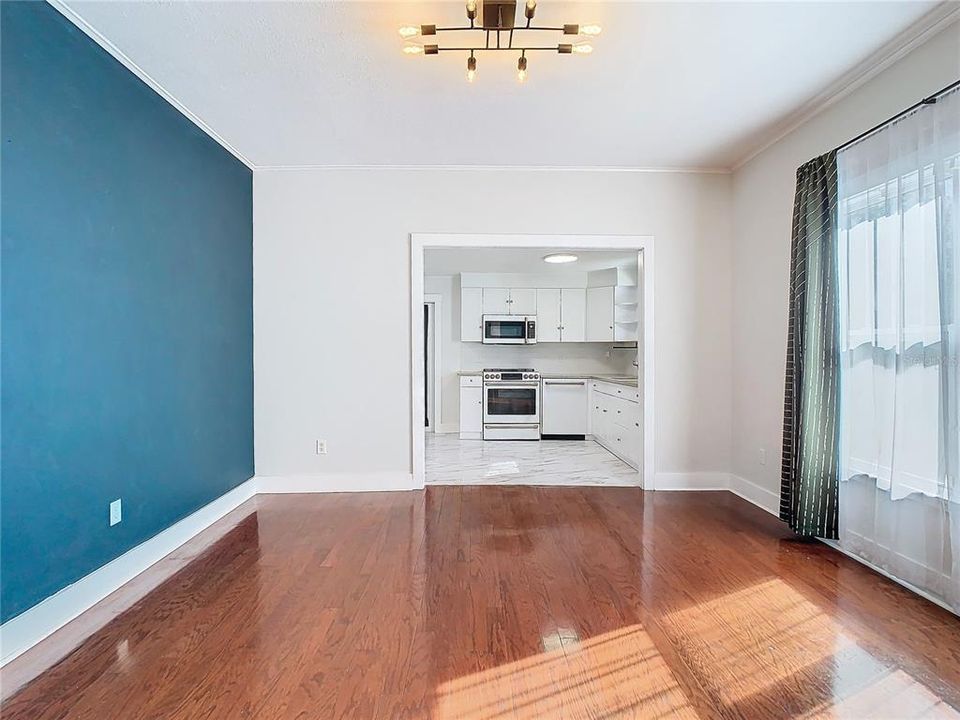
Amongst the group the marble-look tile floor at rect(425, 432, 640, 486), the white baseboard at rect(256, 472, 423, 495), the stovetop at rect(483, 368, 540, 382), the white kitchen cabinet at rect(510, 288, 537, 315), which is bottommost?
the marble-look tile floor at rect(425, 432, 640, 486)

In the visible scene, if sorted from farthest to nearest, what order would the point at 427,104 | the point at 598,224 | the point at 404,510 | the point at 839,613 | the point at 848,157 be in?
the point at 598,224, the point at 404,510, the point at 427,104, the point at 848,157, the point at 839,613

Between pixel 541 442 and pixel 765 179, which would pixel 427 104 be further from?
pixel 541 442

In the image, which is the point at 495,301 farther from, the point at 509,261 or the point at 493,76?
the point at 493,76

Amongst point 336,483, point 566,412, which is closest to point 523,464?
point 566,412

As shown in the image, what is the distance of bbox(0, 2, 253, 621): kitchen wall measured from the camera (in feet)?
6.89

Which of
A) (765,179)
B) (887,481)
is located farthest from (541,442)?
(887,481)

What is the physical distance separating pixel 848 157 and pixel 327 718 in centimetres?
343

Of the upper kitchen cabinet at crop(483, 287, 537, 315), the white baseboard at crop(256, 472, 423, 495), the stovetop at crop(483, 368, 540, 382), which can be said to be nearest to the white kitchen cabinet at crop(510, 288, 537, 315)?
the upper kitchen cabinet at crop(483, 287, 537, 315)

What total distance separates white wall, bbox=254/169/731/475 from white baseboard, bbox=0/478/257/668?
1.09 m

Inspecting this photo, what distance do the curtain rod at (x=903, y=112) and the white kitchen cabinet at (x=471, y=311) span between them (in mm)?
5282

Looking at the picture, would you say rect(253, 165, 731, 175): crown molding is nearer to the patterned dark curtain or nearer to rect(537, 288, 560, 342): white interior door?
the patterned dark curtain

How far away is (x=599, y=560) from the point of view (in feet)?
9.70

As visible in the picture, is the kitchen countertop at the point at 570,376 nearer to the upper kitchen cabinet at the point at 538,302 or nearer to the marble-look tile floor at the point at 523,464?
the upper kitchen cabinet at the point at 538,302

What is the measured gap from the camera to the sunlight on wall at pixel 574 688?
170cm
